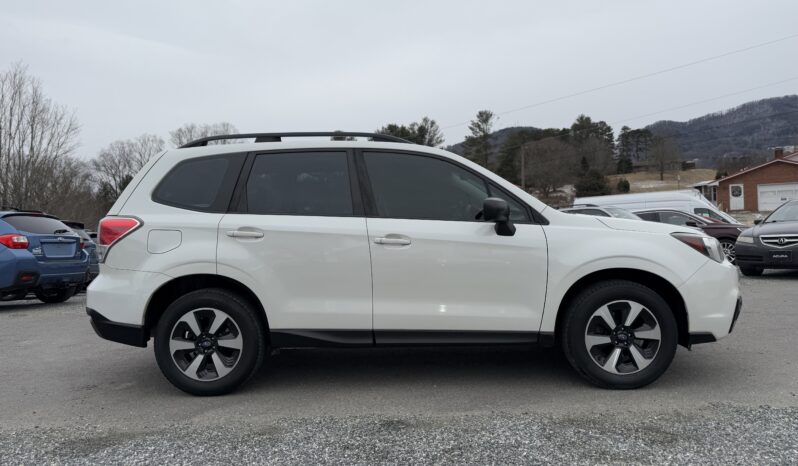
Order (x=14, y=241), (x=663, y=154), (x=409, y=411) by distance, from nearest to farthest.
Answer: (x=409, y=411) < (x=14, y=241) < (x=663, y=154)

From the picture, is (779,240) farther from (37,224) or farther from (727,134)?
(727,134)

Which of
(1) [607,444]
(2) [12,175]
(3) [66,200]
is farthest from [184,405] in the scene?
(3) [66,200]

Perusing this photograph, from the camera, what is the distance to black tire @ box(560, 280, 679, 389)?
13.3 feet

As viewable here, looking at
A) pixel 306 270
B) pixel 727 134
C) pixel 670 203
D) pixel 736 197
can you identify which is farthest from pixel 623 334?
pixel 727 134

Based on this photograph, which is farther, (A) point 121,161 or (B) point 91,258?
(A) point 121,161

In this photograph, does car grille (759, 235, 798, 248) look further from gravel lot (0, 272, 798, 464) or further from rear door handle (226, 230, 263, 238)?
rear door handle (226, 230, 263, 238)

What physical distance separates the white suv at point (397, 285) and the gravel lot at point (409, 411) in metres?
0.38

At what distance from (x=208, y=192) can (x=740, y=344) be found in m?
Answer: 5.07

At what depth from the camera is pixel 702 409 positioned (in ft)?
12.3

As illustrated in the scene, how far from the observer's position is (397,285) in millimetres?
4082

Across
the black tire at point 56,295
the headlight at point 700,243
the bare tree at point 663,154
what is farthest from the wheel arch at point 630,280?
the bare tree at point 663,154

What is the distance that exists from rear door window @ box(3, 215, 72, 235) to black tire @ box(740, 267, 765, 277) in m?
12.6

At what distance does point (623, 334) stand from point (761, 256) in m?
8.52

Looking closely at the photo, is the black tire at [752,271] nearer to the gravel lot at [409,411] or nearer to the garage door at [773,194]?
the gravel lot at [409,411]
